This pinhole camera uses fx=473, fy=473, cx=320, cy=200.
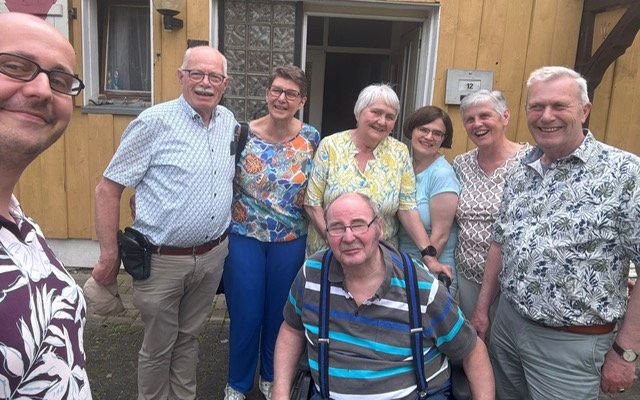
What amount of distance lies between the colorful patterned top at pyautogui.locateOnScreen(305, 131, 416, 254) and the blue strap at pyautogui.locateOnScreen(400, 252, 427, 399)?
0.71 metres

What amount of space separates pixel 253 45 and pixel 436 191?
2.41 m

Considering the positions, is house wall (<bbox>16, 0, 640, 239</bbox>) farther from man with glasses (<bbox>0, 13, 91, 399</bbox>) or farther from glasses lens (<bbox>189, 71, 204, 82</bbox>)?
man with glasses (<bbox>0, 13, 91, 399</bbox>)

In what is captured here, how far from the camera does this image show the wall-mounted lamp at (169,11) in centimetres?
376

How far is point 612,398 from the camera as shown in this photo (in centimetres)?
292

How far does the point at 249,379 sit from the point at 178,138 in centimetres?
144

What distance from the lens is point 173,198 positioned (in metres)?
2.21

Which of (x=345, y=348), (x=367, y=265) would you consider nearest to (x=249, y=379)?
(x=345, y=348)

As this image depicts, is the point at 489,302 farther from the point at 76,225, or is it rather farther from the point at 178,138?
the point at 76,225

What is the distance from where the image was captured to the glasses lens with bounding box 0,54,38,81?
0.92 metres

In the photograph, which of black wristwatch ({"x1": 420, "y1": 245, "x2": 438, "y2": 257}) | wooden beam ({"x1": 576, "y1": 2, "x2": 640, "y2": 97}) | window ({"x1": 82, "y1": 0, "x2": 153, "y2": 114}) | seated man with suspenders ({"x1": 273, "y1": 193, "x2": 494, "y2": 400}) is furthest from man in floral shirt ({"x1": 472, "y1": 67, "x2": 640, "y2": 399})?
window ({"x1": 82, "y1": 0, "x2": 153, "y2": 114})

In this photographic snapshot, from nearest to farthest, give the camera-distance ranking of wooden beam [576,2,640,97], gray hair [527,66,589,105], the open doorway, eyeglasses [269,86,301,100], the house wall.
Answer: gray hair [527,66,589,105]
eyeglasses [269,86,301,100]
wooden beam [576,2,640,97]
the house wall
the open doorway

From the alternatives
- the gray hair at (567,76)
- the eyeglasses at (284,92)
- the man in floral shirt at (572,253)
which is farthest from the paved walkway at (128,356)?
the gray hair at (567,76)

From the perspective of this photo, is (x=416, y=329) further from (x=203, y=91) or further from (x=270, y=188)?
(x=203, y=91)

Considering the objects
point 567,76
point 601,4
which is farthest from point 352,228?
point 601,4
